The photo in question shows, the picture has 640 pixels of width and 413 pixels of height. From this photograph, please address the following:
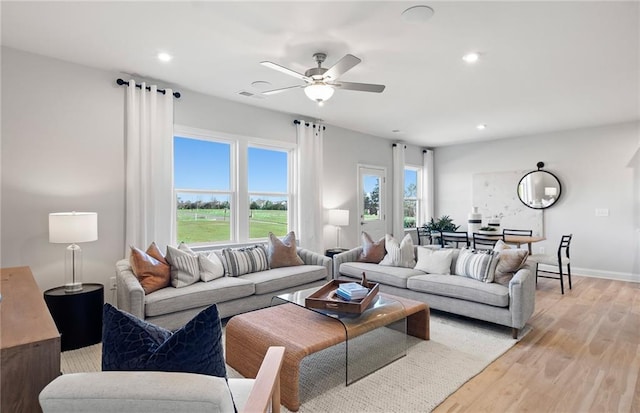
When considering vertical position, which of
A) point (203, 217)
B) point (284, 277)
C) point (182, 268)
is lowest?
point (284, 277)

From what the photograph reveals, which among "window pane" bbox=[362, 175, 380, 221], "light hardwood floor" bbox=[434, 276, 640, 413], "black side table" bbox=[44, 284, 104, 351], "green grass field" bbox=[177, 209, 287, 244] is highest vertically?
"window pane" bbox=[362, 175, 380, 221]

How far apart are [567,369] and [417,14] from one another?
2968mm

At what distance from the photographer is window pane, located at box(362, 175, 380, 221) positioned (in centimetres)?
682

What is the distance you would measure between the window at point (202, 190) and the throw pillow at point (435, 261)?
2663mm

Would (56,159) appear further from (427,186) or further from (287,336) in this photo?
(427,186)

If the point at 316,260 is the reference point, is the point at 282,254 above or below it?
above

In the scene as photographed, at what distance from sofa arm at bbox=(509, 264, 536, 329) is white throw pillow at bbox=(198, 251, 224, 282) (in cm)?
303

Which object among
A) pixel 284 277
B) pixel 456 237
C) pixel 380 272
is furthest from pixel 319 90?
pixel 456 237

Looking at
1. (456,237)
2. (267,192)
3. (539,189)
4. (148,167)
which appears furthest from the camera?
(539,189)

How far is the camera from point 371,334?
3.30m

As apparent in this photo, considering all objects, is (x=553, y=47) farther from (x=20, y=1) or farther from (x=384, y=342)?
(x=20, y=1)

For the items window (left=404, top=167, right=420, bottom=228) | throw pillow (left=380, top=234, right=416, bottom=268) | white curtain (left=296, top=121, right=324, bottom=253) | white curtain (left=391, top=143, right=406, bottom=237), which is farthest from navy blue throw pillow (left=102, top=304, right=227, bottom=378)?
window (left=404, top=167, right=420, bottom=228)

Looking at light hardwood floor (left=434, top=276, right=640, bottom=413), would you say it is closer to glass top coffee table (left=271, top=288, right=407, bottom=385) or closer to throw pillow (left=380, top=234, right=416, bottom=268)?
glass top coffee table (left=271, top=288, right=407, bottom=385)

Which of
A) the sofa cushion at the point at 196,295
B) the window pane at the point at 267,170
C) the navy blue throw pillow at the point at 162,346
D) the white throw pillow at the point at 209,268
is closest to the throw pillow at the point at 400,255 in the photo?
the sofa cushion at the point at 196,295
